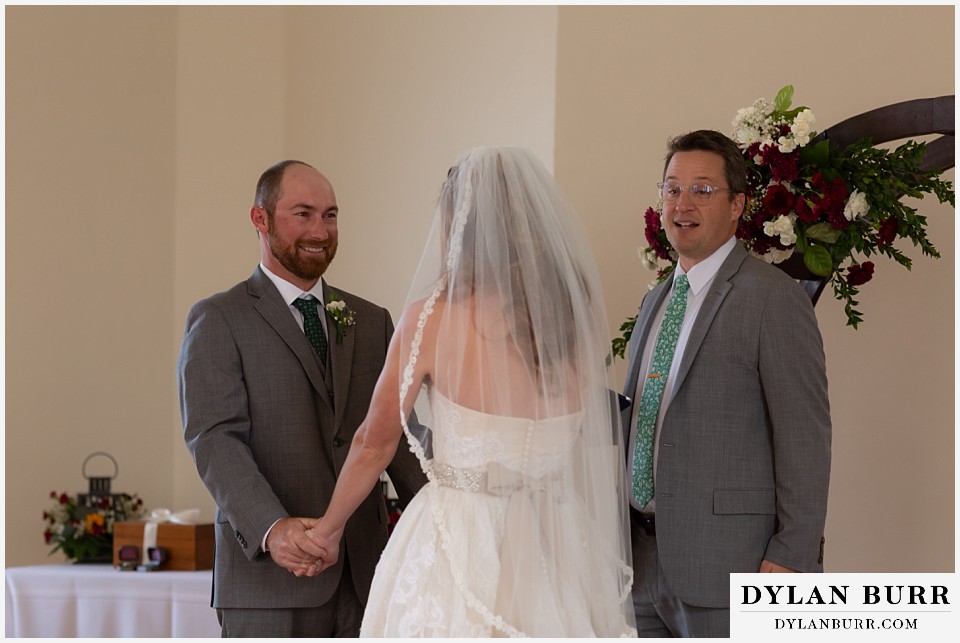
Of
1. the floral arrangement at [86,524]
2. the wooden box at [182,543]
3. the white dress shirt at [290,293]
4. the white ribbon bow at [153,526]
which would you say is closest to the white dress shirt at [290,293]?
the white dress shirt at [290,293]

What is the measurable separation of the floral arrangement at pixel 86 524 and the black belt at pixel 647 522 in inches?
138

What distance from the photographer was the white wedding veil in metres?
2.85

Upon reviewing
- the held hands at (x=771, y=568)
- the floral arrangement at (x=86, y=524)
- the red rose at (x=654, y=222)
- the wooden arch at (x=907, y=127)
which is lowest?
the floral arrangement at (x=86, y=524)

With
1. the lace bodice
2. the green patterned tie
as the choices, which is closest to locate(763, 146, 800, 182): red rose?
the green patterned tie

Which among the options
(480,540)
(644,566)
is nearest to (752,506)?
(644,566)

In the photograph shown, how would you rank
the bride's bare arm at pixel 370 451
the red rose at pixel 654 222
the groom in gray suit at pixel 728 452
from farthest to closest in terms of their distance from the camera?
the red rose at pixel 654 222 < the groom in gray suit at pixel 728 452 < the bride's bare arm at pixel 370 451

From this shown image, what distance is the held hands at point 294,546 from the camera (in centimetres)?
329

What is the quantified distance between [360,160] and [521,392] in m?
3.92

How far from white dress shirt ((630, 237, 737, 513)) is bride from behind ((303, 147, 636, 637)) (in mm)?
338

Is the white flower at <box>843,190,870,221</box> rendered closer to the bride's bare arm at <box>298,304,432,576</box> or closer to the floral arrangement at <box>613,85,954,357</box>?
the floral arrangement at <box>613,85,954,357</box>

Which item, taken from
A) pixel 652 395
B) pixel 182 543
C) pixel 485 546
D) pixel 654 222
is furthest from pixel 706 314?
pixel 182 543

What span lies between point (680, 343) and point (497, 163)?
831 mm

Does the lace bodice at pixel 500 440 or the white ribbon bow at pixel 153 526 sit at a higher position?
the lace bodice at pixel 500 440

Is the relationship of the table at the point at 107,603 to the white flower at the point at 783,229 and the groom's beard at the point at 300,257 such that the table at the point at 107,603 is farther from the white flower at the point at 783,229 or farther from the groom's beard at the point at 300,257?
the white flower at the point at 783,229
